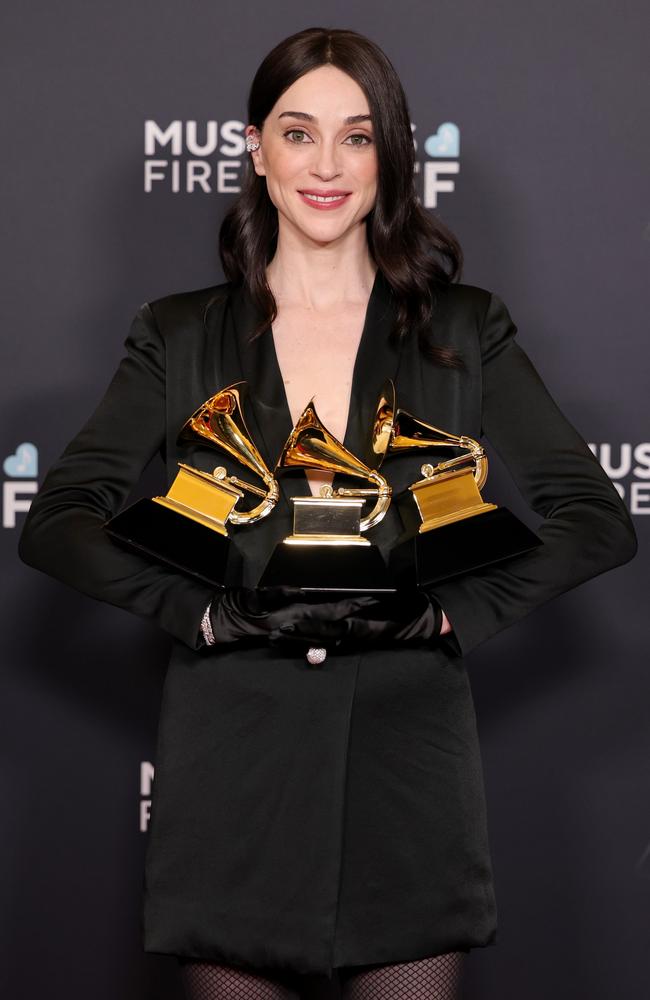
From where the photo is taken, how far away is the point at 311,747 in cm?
165

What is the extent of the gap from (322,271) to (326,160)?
0.18 meters

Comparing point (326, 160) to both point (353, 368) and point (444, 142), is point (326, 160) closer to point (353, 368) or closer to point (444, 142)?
point (353, 368)

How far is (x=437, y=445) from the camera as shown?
1704 millimetres

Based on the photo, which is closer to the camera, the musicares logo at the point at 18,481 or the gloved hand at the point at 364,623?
the gloved hand at the point at 364,623

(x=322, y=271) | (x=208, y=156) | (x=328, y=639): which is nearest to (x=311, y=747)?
(x=328, y=639)

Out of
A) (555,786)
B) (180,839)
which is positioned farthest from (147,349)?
(555,786)

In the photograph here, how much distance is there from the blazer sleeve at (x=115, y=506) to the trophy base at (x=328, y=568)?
0.11 metres

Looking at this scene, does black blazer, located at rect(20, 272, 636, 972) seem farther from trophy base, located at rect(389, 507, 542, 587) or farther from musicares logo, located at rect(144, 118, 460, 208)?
musicares logo, located at rect(144, 118, 460, 208)

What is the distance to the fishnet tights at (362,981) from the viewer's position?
1695 millimetres

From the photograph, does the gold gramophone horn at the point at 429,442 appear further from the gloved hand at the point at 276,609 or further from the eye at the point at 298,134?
the eye at the point at 298,134

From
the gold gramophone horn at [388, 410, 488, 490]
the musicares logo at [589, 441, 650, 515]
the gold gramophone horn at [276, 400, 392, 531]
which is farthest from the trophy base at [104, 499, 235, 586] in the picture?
the musicares logo at [589, 441, 650, 515]

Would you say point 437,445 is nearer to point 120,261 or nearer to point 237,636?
point 237,636

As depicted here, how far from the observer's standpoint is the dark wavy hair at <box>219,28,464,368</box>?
175 centimetres

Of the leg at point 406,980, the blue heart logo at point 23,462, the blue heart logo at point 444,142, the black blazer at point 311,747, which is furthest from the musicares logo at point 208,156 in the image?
the leg at point 406,980
